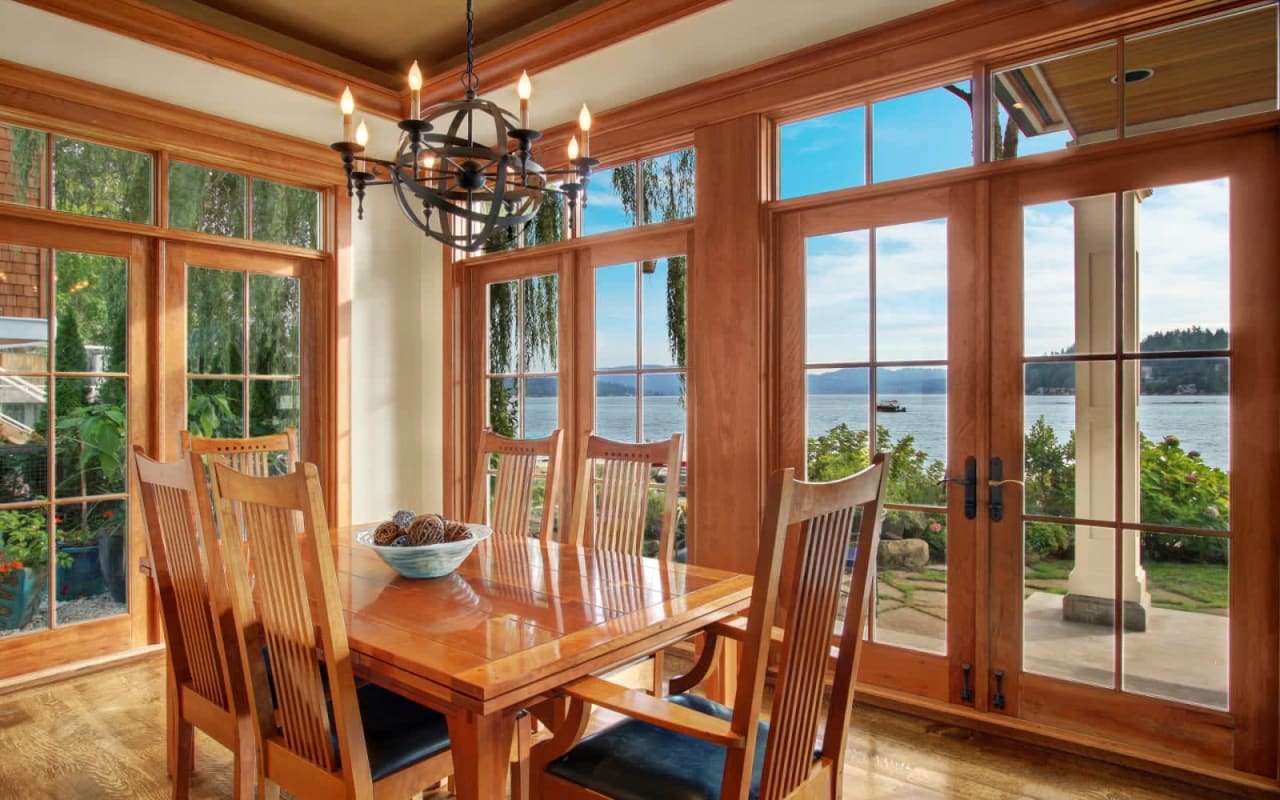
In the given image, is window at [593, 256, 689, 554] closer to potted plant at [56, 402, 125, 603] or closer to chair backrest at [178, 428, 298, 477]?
chair backrest at [178, 428, 298, 477]

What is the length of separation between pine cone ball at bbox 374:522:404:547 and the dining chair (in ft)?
2.31

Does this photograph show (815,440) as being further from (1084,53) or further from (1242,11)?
(1242,11)

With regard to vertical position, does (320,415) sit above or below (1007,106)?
below

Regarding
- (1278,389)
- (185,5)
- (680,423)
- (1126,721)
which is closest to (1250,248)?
(1278,389)

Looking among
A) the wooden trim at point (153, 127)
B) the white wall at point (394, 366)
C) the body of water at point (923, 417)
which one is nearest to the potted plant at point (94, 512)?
the white wall at point (394, 366)

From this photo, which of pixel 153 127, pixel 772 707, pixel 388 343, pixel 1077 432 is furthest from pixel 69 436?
pixel 1077 432

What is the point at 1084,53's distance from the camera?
2576 millimetres

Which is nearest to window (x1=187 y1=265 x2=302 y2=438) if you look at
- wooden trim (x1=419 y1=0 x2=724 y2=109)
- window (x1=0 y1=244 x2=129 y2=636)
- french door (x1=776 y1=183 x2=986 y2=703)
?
window (x1=0 y1=244 x2=129 y2=636)

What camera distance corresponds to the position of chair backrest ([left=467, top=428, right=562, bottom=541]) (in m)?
2.83

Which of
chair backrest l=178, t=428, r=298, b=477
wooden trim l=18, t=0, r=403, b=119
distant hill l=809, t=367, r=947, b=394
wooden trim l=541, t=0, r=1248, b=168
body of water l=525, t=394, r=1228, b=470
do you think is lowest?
chair backrest l=178, t=428, r=298, b=477

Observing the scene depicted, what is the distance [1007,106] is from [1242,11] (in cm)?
67

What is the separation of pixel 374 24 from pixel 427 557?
264 centimetres

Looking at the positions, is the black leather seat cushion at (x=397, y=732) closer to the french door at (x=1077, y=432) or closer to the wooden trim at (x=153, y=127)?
the french door at (x=1077, y=432)

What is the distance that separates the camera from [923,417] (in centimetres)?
288
